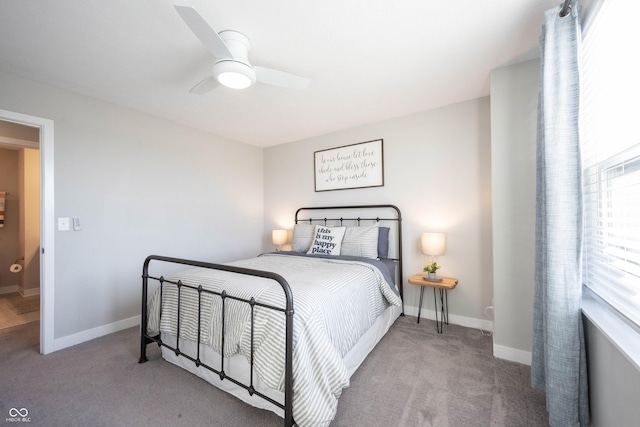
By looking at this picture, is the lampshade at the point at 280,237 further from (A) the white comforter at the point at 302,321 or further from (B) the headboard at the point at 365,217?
(A) the white comforter at the point at 302,321

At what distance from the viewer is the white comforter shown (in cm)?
132

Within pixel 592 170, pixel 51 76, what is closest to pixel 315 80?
pixel 592 170

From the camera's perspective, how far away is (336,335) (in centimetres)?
161

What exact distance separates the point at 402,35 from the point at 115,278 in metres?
3.40

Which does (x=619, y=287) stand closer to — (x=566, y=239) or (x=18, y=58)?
(x=566, y=239)

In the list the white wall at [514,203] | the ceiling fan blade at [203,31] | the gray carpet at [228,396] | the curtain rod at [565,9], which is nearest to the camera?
the ceiling fan blade at [203,31]

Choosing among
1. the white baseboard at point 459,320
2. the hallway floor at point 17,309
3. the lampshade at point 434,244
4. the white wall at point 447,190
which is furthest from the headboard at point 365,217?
the hallway floor at point 17,309

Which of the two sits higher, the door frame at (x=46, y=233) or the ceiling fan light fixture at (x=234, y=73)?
the ceiling fan light fixture at (x=234, y=73)

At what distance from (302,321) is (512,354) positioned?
182 centimetres

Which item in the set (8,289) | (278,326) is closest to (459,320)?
(278,326)

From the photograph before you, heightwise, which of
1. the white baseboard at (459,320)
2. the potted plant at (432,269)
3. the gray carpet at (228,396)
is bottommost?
the gray carpet at (228,396)

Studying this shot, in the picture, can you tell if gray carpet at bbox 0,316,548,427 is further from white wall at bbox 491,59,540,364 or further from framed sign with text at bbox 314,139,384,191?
framed sign with text at bbox 314,139,384,191

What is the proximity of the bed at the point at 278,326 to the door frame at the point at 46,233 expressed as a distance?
2.96 ft

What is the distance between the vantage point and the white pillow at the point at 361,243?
2.88 metres
